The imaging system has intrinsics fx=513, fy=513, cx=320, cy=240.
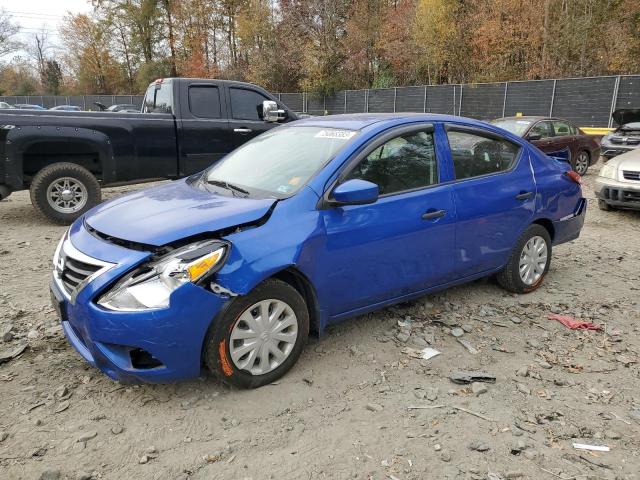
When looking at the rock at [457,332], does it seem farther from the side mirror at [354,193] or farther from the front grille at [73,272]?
the front grille at [73,272]

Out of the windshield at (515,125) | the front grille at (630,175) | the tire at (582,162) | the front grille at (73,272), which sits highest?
the windshield at (515,125)

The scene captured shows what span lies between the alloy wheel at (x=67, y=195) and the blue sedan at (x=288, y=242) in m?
3.62

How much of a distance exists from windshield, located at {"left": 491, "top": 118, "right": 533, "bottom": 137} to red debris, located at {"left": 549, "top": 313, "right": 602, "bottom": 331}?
7.45 metres

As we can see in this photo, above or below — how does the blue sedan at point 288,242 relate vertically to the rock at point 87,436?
above

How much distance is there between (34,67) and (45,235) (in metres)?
77.1

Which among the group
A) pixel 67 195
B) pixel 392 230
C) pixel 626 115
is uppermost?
pixel 626 115

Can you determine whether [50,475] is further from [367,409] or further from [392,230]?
[392,230]

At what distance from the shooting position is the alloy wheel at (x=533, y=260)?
462 centimetres

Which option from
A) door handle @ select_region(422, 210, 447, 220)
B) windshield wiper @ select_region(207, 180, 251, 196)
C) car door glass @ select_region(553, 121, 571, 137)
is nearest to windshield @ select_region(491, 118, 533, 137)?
car door glass @ select_region(553, 121, 571, 137)

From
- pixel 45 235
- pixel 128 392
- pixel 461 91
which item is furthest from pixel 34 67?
pixel 128 392

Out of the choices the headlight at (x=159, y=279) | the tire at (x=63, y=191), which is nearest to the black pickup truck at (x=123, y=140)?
the tire at (x=63, y=191)

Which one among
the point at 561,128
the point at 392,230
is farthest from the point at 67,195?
the point at 561,128

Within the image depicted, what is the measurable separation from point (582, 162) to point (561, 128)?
119cm

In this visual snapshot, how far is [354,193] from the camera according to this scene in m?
3.16
